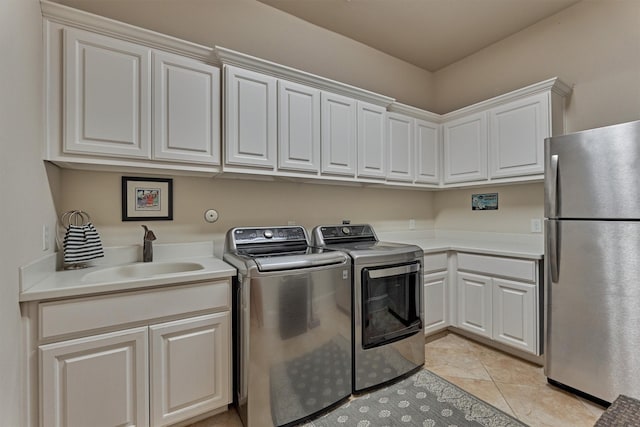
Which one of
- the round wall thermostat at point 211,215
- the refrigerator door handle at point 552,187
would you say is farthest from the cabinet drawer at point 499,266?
the round wall thermostat at point 211,215

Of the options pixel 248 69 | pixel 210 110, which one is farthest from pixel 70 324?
pixel 248 69

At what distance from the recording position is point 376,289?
2.05 metres

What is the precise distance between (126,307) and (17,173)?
0.73 metres

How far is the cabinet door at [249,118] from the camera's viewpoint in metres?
1.97

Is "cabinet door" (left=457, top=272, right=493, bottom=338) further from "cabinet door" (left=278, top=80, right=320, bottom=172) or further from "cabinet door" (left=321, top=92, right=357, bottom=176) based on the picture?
"cabinet door" (left=278, top=80, right=320, bottom=172)

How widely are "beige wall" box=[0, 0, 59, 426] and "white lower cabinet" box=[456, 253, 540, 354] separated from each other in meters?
2.95

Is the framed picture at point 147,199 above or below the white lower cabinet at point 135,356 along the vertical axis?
above

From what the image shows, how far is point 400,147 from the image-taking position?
2900mm

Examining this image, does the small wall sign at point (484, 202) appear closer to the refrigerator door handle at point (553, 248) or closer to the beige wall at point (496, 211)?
the beige wall at point (496, 211)

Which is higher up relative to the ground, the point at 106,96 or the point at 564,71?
the point at 564,71

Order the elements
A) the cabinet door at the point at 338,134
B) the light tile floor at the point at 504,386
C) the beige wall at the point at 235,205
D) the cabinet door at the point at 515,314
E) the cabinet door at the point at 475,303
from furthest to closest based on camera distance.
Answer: the cabinet door at the point at 475,303
the cabinet door at the point at 338,134
the cabinet door at the point at 515,314
the beige wall at the point at 235,205
the light tile floor at the point at 504,386

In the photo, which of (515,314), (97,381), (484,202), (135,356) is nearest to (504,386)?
(515,314)

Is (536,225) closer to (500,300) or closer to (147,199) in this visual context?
(500,300)

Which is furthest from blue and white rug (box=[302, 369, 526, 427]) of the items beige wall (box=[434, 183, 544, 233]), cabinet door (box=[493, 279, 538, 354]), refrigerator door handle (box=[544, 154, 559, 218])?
beige wall (box=[434, 183, 544, 233])
